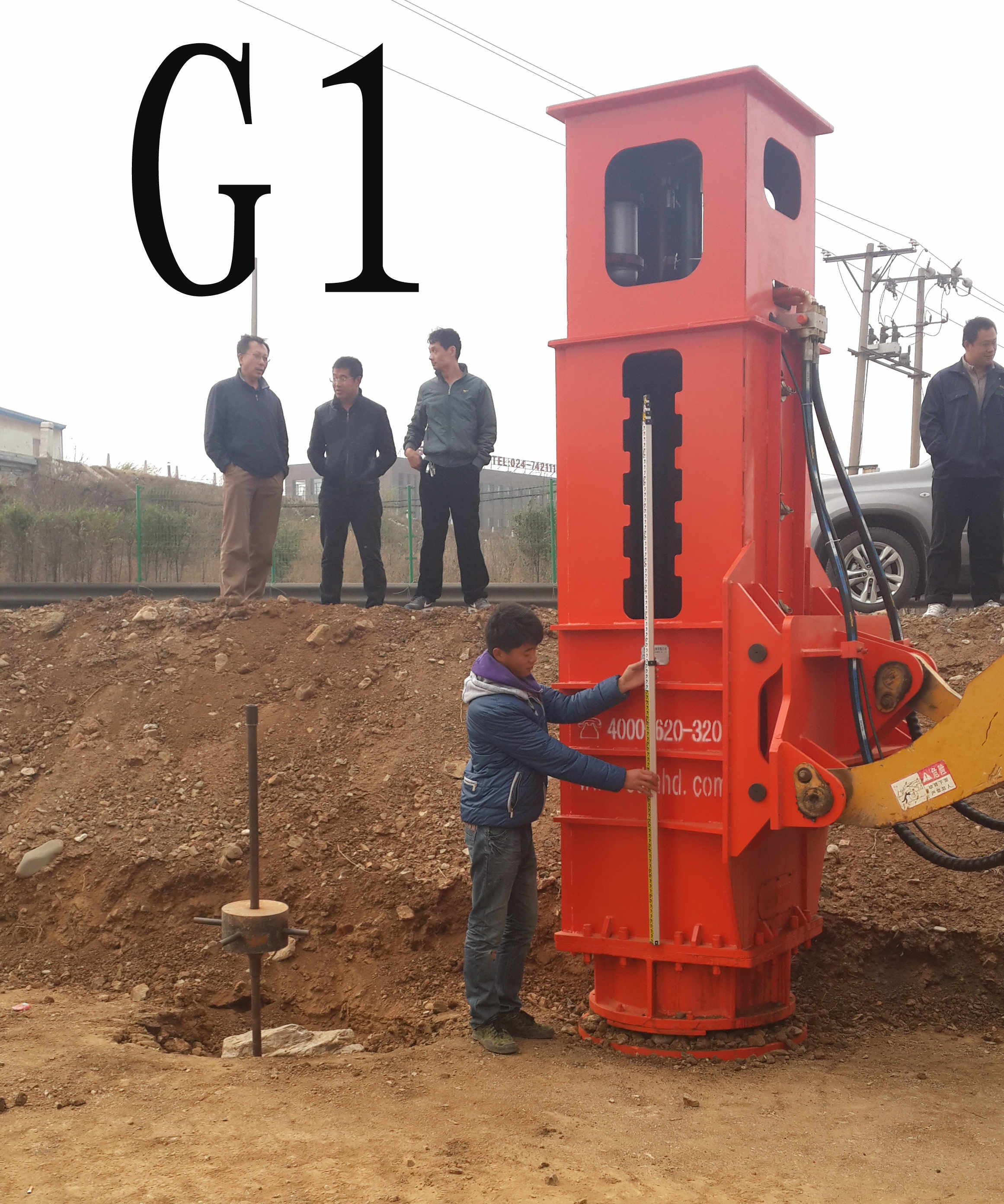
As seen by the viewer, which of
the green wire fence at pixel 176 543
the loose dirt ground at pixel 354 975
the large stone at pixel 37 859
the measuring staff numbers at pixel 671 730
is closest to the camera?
the loose dirt ground at pixel 354 975

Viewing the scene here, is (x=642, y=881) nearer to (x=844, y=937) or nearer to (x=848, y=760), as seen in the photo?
(x=848, y=760)

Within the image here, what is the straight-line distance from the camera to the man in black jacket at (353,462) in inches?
375

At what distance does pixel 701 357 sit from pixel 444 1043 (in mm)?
3038

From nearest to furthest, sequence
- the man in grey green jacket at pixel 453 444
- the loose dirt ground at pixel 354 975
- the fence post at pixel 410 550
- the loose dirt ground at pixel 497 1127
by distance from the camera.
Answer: the loose dirt ground at pixel 497 1127, the loose dirt ground at pixel 354 975, the man in grey green jacket at pixel 453 444, the fence post at pixel 410 550

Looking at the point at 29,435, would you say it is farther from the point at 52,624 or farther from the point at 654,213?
the point at 654,213

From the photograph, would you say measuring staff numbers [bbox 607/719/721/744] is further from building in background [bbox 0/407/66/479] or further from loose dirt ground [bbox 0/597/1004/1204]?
building in background [bbox 0/407/66/479]

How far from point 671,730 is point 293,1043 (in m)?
2.25

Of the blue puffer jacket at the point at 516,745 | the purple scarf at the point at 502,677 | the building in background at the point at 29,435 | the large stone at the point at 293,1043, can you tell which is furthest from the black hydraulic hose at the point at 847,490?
the building in background at the point at 29,435

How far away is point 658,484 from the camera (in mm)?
4785

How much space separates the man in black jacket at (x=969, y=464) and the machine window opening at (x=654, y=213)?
4.28 metres

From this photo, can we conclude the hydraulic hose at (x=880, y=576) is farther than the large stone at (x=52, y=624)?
No

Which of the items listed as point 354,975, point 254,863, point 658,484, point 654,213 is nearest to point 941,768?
point 658,484

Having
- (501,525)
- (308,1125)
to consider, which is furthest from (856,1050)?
(501,525)

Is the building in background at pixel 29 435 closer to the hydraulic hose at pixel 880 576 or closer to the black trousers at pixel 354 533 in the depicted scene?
the black trousers at pixel 354 533
